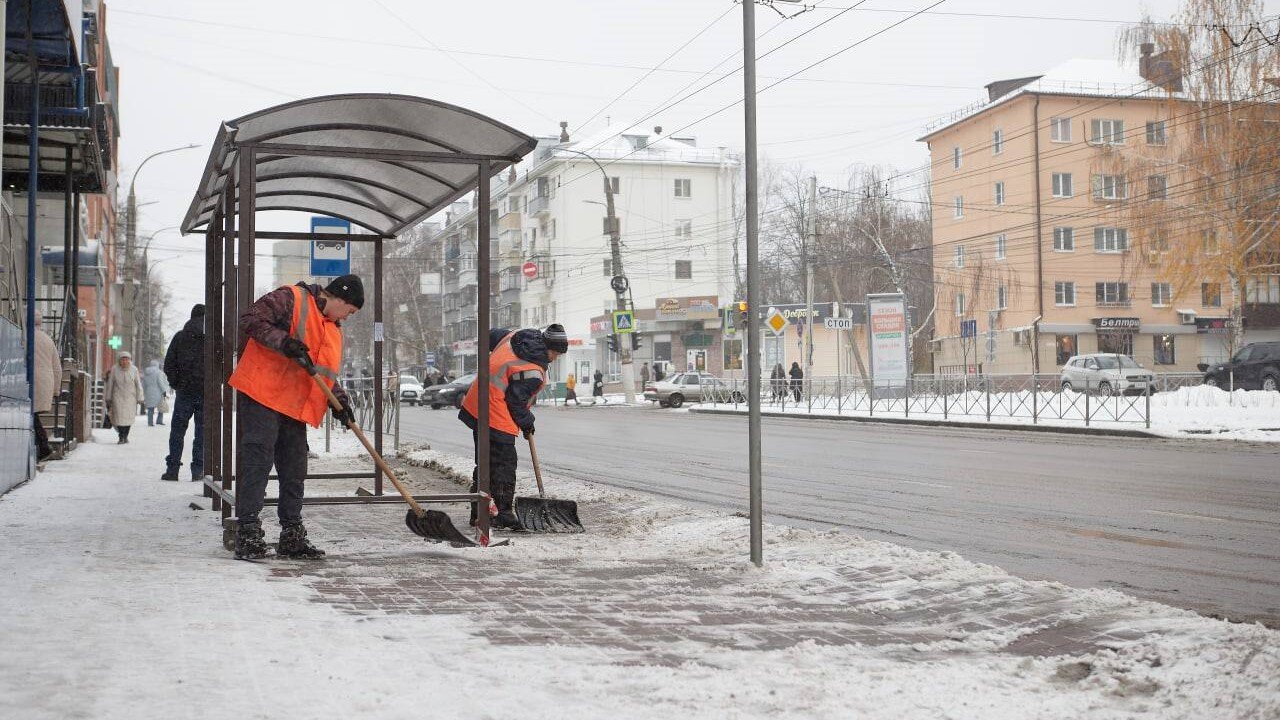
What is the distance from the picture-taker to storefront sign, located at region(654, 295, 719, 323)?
212 feet

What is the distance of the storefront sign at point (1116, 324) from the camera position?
5678cm

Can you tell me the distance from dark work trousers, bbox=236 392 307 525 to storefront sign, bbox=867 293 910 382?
2867cm

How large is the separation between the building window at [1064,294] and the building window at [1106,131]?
21.5 feet

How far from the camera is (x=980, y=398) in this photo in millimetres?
29656

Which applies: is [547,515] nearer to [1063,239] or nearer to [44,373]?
[44,373]

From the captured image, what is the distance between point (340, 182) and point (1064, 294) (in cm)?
5218

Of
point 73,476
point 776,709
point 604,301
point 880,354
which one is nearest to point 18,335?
point 73,476

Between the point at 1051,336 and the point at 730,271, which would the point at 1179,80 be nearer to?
the point at 1051,336

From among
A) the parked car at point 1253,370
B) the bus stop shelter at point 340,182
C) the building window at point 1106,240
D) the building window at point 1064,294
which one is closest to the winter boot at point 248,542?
the bus stop shelter at point 340,182

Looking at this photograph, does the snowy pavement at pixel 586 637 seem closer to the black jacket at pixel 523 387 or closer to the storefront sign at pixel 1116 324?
the black jacket at pixel 523 387

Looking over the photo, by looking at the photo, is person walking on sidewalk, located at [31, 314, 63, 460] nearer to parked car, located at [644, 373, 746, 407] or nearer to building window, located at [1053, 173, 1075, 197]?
parked car, located at [644, 373, 746, 407]

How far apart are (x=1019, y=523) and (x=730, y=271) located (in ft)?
215

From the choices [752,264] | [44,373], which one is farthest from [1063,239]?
[752,264]

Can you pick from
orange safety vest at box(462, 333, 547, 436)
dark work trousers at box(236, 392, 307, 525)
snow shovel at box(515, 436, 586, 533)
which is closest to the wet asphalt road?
snow shovel at box(515, 436, 586, 533)
